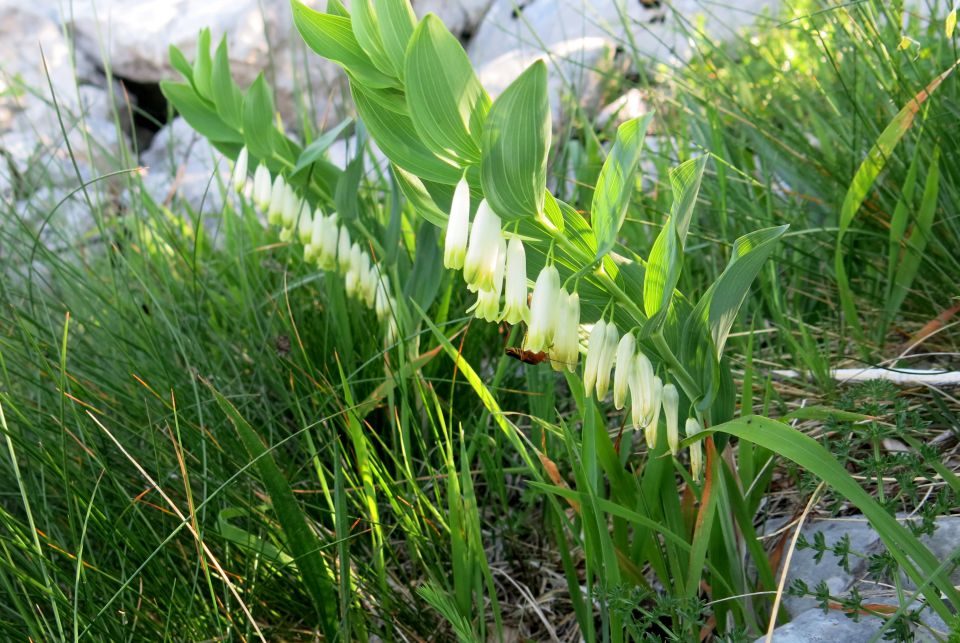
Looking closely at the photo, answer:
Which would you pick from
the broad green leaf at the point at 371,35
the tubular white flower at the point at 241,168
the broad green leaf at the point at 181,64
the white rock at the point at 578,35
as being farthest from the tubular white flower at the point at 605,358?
the white rock at the point at 578,35

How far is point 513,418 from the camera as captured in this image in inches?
72.9

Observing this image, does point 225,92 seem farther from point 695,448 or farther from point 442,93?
point 695,448

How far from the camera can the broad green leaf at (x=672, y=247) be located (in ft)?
2.93

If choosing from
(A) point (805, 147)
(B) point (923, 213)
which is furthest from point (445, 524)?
(A) point (805, 147)

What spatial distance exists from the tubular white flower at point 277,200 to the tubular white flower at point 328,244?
0.11 metres

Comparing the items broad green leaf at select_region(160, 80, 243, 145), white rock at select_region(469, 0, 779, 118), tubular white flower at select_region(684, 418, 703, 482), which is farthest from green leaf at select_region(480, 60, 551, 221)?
white rock at select_region(469, 0, 779, 118)

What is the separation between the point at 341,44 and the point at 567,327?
0.44 m

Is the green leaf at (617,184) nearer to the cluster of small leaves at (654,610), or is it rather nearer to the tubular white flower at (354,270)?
the cluster of small leaves at (654,610)

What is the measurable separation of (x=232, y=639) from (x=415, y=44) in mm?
855

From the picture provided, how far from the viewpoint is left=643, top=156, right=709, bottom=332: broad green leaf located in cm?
89

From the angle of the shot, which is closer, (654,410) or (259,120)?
(654,410)

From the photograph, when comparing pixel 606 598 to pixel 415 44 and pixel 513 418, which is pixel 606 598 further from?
pixel 513 418

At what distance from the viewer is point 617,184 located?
3.10ft

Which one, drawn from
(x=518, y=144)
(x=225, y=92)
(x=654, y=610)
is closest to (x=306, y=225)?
(x=225, y=92)
